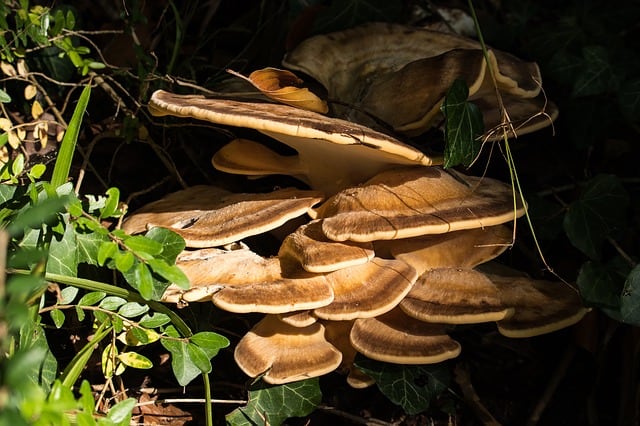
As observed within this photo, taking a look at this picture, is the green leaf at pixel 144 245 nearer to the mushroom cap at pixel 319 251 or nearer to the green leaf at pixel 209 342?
the green leaf at pixel 209 342

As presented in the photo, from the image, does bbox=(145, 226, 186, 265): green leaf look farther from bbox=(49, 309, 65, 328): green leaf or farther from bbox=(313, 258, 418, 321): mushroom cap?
bbox=(313, 258, 418, 321): mushroom cap

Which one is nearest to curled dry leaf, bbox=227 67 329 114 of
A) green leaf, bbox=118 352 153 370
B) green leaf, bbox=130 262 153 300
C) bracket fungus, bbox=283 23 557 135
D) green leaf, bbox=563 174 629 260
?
bracket fungus, bbox=283 23 557 135

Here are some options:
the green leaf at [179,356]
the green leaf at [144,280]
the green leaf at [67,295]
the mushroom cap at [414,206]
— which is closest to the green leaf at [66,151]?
the green leaf at [67,295]

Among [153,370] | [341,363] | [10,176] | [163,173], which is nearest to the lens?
[10,176]

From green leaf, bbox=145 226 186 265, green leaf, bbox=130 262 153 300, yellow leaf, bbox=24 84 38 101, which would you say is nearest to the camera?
green leaf, bbox=130 262 153 300

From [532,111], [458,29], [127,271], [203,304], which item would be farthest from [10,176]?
[458,29]

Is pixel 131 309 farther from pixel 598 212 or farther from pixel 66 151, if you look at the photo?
pixel 598 212

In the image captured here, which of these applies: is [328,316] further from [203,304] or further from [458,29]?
[458,29]

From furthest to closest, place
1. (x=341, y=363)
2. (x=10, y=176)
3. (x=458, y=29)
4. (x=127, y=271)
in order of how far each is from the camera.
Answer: (x=458, y=29), (x=341, y=363), (x=10, y=176), (x=127, y=271)
